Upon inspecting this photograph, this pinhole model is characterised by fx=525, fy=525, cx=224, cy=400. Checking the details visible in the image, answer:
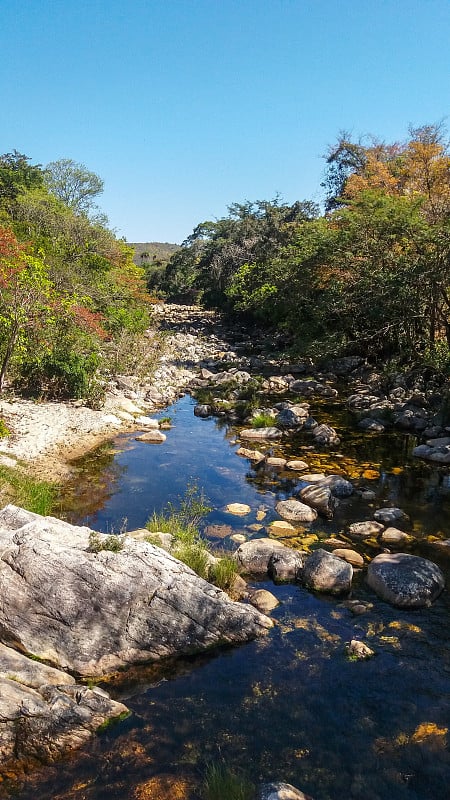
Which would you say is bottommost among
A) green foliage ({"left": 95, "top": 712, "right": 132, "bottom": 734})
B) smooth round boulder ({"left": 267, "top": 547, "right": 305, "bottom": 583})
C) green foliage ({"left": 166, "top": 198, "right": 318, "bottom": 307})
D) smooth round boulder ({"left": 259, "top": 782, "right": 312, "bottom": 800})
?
green foliage ({"left": 95, "top": 712, "right": 132, "bottom": 734})

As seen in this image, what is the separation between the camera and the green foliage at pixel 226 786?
169 inches

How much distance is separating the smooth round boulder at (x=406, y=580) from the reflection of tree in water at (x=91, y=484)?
4879 mm

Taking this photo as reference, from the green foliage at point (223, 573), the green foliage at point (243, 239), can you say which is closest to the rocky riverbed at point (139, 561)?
the green foliage at point (223, 573)

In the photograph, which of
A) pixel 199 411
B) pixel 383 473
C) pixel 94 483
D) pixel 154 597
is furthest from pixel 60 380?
pixel 154 597

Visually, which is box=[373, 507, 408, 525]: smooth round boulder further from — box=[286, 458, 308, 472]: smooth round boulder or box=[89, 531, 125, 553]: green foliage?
box=[89, 531, 125, 553]: green foliage

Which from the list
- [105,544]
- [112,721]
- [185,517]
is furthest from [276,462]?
[112,721]

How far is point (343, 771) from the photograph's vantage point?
4.64 m

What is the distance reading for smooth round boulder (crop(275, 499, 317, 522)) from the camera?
973cm

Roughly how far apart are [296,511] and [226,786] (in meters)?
5.74

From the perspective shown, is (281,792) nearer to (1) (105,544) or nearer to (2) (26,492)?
(1) (105,544)

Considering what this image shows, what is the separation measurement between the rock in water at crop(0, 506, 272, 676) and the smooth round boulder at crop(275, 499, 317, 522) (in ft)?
10.6

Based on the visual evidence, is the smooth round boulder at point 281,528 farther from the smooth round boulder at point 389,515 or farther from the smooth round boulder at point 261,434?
the smooth round boulder at point 261,434

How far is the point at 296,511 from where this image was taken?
9.84 m

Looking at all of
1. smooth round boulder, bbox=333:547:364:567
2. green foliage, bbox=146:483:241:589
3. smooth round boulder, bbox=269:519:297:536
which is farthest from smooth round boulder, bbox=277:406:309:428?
smooth round boulder, bbox=333:547:364:567
